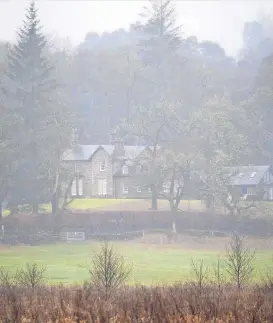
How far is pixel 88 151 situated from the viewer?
31.6m

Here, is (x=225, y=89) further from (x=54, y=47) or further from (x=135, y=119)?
(x=54, y=47)

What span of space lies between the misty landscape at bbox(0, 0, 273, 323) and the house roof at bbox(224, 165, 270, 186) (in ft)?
0.18

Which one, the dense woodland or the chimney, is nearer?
the dense woodland

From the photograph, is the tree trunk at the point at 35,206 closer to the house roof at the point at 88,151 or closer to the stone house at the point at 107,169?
the stone house at the point at 107,169

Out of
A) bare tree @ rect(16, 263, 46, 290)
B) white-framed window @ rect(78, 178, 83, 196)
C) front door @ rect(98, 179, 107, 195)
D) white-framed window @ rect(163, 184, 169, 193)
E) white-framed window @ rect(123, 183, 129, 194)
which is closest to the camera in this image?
bare tree @ rect(16, 263, 46, 290)

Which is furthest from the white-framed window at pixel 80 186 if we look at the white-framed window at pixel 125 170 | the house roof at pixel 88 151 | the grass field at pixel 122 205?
the white-framed window at pixel 125 170

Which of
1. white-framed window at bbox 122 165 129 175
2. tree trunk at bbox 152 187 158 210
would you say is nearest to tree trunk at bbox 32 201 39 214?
tree trunk at bbox 152 187 158 210

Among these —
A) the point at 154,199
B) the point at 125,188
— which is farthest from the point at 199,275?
the point at 125,188

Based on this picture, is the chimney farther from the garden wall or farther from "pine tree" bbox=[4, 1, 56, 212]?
the garden wall

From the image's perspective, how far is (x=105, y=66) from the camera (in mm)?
35844

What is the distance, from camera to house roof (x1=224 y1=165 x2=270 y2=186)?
28250 mm

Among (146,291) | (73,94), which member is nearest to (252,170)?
(73,94)

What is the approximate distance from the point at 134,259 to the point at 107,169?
940cm

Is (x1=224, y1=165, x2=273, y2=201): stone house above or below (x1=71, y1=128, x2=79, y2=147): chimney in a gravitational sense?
below
